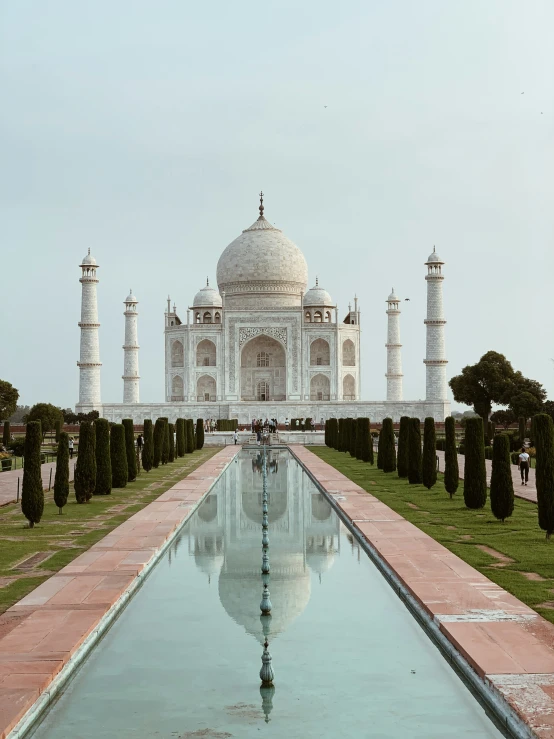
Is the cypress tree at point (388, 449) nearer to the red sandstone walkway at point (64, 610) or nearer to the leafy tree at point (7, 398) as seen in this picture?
the red sandstone walkway at point (64, 610)

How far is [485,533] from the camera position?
9109 mm

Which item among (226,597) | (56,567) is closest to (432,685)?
(226,597)

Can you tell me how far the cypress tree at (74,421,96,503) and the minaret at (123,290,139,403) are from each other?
86.6 ft

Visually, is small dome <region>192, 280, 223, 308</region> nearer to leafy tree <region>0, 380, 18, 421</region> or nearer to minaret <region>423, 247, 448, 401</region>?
minaret <region>423, 247, 448, 401</region>

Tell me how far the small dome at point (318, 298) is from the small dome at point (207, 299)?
397cm

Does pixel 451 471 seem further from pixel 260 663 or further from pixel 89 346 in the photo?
pixel 89 346

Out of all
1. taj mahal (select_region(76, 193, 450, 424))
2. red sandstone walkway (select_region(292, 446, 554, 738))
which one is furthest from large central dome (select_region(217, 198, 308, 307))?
red sandstone walkway (select_region(292, 446, 554, 738))

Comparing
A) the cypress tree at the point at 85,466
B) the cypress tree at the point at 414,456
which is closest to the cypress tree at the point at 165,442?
the cypress tree at the point at 414,456

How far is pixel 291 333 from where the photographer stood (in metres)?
39.2

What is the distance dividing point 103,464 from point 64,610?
731 centimetres

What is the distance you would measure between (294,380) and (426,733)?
1366 inches

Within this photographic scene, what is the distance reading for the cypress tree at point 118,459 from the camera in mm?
14133

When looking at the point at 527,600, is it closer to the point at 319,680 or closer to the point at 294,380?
the point at 319,680

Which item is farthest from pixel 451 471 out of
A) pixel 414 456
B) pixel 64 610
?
pixel 64 610
